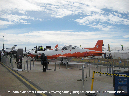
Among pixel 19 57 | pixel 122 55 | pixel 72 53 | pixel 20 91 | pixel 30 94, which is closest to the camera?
pixel 30 94

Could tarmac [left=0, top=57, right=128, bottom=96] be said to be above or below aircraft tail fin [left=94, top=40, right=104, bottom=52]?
below

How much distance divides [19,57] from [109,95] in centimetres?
975

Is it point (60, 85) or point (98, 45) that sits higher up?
point (98, 45)

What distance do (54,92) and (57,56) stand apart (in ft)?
43.2

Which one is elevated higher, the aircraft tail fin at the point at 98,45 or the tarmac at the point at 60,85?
the aircraft tail fin at the point at 98,45

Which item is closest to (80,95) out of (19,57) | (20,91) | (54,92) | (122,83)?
(54,92)

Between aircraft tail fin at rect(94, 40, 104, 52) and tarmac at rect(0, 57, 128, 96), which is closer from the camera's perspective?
tarmac at rect(0, 57, 128, 96)

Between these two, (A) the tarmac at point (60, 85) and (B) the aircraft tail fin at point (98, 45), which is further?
(B) the aircraft tail fin at point (98, 45)

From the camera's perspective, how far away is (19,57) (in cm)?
1279

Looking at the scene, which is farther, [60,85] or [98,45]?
[98,45]

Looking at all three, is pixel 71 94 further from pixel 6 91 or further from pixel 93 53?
pixel 93 53

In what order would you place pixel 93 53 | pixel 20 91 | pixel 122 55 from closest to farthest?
pixel 20 91, pixel 93 53, pixel 122 55

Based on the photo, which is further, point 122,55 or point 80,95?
point 122,55

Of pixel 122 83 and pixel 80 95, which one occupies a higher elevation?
pixel 122 83
